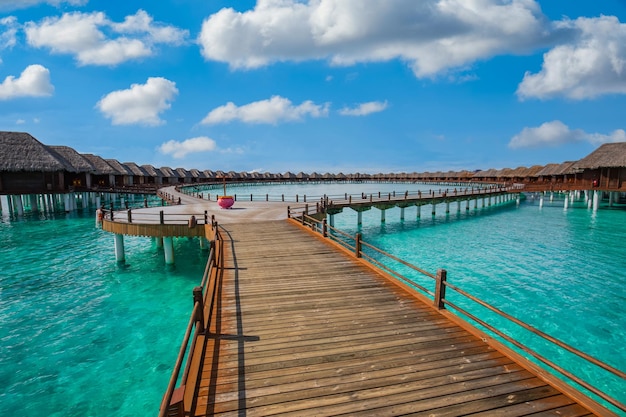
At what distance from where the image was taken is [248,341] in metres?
6.60

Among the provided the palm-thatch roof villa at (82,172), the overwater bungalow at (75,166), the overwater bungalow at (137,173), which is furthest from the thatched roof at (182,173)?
the overwater bungalow at (75,166)

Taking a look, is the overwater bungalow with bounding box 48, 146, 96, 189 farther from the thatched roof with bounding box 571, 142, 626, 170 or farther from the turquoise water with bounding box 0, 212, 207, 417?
the thatched roof with bounding box 571, 142, 626, 170

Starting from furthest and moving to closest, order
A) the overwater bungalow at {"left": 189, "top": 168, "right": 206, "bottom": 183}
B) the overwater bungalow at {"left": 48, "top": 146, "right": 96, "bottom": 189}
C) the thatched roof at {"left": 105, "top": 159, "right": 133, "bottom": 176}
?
the overwater bungalow at {"left": 189, "top": 168, "right": 206, "bottom": 183} → the thatched roof at {"left": 105, "top": 159, "right": 133, "bottom": 176} → the overwater bungalow at {"left": 48, "top": 146, "right": 96, "bottom": 189}

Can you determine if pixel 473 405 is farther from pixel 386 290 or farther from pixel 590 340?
pixel 590 340

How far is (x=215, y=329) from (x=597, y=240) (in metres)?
34.7

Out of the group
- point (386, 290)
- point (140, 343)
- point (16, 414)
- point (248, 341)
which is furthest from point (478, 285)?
point (16, 414)

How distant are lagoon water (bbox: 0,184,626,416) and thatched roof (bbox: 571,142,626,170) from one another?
1720 cm

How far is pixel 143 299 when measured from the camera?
15.8 metres

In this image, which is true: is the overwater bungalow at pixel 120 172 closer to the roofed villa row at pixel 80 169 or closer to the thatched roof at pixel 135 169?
the roofed villa row at pixel 80 169

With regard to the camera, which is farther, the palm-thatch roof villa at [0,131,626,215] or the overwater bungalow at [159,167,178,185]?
the overwater bungalow at [159,167,178,185]

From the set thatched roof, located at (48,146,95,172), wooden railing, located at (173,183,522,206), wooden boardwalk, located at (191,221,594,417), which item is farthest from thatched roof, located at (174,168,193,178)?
wooden boardwalk, located at (191,221,594,417)

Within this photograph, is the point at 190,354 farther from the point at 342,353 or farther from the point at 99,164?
the point at 99,164

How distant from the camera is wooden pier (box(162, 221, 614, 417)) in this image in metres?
4.79

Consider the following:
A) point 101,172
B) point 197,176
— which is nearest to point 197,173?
point 197,176
